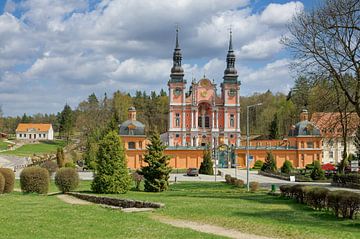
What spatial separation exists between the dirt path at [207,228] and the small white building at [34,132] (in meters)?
139

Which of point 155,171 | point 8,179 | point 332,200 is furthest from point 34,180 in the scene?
point 332,200

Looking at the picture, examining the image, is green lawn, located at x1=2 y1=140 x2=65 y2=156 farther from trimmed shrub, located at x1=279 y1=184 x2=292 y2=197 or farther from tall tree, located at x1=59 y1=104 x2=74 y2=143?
trimmed shrub, located at x1=279 y1=184 x2=292 y2=197

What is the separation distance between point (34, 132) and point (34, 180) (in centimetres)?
12729

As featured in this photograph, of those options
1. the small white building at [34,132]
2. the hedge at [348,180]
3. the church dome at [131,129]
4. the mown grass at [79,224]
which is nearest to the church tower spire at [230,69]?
the church dome at [131,129]

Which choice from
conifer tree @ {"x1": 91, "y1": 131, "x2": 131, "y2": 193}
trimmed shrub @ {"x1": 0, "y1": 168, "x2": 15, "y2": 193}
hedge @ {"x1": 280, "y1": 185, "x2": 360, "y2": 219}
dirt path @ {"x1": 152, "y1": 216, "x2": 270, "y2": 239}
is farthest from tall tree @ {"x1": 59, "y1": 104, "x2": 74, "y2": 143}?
dirt path @ {"x1": 152, "y1": 216, "x2": 270, "y2": 239}

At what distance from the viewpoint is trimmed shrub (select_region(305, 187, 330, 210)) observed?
1965cm

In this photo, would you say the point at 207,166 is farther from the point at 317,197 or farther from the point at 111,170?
the point at 317,197

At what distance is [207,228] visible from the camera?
48.3 feet

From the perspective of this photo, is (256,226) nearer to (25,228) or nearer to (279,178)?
(25,228)

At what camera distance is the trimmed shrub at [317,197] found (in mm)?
19650

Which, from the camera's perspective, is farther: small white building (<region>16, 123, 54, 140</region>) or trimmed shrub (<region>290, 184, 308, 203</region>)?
small white building (<region>16, 123, 54, 140</region>)

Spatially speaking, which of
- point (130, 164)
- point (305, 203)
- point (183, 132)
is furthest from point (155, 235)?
point (183, 132)

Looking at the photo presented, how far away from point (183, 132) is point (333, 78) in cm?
5859

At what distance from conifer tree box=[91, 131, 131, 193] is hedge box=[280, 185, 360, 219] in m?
11.3
